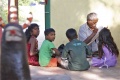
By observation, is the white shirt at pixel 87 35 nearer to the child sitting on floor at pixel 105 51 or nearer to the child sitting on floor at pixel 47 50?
the child sitting on floor at pixel 105 51

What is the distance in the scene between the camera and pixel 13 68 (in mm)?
2680

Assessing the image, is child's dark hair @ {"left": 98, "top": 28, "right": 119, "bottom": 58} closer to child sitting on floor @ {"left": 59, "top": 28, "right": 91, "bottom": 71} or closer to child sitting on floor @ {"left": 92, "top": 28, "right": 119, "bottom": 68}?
child sitting on floor @ {"left": 92, "top": 28, "right": 119, "bottom": 68}

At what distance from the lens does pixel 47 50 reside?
22.0ft

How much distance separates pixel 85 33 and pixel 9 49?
465 cm

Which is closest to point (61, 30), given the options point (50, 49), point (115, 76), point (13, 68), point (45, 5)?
point (45, 5)

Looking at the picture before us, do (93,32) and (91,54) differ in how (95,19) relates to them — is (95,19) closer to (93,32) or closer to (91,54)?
(93,32)

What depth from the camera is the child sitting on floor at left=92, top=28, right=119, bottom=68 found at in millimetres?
6613

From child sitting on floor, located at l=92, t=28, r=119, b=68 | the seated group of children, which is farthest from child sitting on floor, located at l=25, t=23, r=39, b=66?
child sitting on floor, located at l=92, t=28, r=119, b=68

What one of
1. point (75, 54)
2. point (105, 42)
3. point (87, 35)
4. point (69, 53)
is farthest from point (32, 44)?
point (105, 42)

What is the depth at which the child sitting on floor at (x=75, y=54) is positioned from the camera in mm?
6309

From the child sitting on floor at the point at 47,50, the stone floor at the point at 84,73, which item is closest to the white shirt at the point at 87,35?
the stone floor at the point at 84,73

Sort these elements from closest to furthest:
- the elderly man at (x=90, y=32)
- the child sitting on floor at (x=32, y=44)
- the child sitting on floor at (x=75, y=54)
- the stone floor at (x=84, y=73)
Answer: the stone floor at (x=84, y=73) < the child sitting on floor at (x=75, y=54) < the child sitting on floor at (x=32, y=44) < the elderly man at (x=90, y=32)

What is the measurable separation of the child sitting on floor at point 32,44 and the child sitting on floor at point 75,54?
0.68 m

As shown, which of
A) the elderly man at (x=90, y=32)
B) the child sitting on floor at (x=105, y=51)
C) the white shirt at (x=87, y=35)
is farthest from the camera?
the white shirt at (x=87, y=35)
